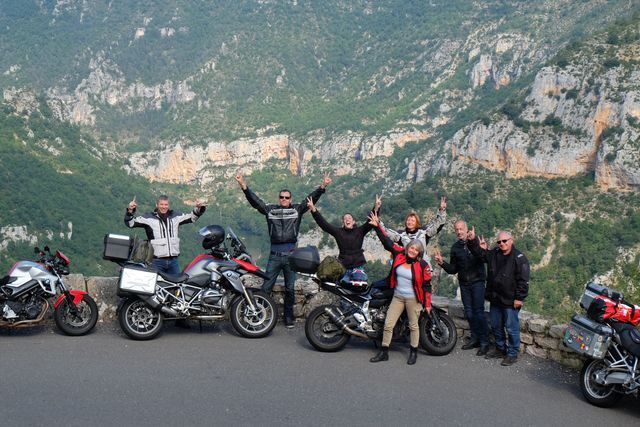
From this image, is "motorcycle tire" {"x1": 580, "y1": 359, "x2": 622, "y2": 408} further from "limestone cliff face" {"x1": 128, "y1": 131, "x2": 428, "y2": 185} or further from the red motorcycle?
"limestone cliff face" {"x1": 128, "y1": 131, "x2": 428, "y2": 185}

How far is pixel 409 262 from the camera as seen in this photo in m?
Result: 8.42

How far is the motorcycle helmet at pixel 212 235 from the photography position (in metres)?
9.33

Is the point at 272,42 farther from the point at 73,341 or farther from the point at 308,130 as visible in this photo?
the point at 73,341

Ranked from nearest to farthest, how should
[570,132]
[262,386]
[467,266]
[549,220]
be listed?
[262,386] → [467,266] → [549,220] → [570,132]

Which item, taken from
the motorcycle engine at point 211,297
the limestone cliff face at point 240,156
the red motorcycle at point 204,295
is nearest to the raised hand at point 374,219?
the red motorcycle at point 204,295

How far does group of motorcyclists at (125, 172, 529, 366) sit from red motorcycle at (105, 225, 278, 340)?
553 mm

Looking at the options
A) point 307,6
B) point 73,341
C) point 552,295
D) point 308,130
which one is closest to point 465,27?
point 308,130

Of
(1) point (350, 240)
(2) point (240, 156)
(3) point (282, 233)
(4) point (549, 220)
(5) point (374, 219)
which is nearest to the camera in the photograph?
(5) point (374, 219)

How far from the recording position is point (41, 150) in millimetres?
77812

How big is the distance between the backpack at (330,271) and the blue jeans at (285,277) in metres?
0.72

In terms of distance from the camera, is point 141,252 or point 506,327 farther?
point 141,252

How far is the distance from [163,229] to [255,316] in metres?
1.90

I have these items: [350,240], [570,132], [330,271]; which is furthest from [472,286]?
[570,132]

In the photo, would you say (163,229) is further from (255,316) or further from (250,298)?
(255,316)
